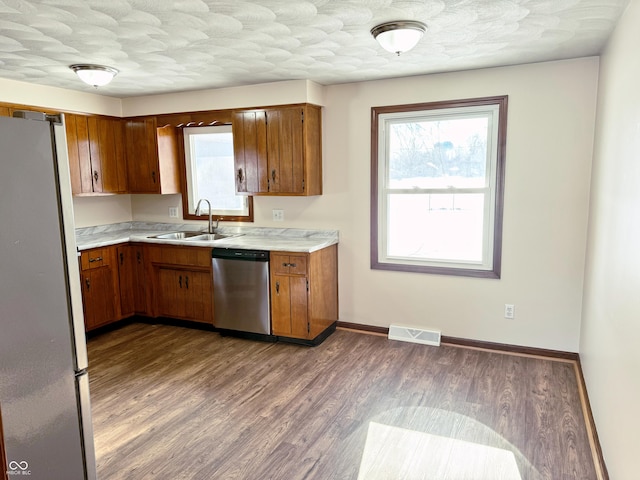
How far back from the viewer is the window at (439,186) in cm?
368

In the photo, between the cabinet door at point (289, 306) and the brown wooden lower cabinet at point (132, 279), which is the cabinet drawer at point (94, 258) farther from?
the cabinet door at point (289, 306)

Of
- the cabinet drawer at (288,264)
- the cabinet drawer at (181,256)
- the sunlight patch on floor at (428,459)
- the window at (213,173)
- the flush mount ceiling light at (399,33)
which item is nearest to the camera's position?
the sunlight patch on floor at (428,459)

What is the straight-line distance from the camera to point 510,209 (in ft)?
11.9

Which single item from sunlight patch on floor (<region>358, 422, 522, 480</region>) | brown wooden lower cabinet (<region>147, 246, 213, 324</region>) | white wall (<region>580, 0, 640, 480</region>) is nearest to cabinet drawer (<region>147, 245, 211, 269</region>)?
brown wooden lower cabinet (<region>147, 246, 213, 324</region>)

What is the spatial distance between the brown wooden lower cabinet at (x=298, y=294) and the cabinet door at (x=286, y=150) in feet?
2.19

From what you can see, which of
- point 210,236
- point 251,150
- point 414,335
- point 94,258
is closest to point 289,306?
point 414,335

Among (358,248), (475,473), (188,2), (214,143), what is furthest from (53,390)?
(214,143)

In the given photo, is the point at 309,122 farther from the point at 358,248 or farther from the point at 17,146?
the point at 17,146

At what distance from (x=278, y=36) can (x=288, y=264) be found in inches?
72.6

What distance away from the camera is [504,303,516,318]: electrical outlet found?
3.72 meters

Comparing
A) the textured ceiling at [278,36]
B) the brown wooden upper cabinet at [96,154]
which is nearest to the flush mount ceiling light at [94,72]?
the textured ceiling at [278,36]

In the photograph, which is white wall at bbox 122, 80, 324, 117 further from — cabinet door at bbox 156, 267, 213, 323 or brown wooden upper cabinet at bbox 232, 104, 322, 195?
cabinet door at bbox 156, 267, 213, 323

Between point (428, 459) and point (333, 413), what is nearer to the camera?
point (428, 459)

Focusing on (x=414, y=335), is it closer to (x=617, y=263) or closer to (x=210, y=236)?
(x=617, y=263)
